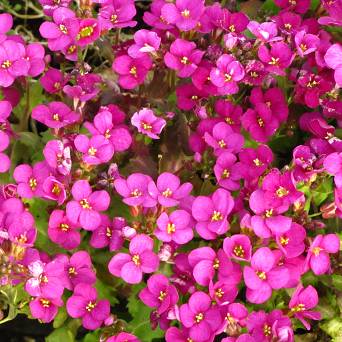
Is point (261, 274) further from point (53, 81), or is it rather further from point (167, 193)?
point (53, 81)

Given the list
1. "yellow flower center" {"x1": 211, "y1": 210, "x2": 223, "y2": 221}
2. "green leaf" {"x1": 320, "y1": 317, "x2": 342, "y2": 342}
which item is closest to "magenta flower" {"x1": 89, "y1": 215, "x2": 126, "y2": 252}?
"yellow flower center" {"x1": 211, "y1": 210, "x2": 223, "y2": 221}

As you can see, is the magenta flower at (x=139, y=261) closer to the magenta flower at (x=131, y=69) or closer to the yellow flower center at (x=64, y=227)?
the yellow flower center at (x=64, y=227)

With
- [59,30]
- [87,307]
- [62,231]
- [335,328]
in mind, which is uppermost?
[59,30]

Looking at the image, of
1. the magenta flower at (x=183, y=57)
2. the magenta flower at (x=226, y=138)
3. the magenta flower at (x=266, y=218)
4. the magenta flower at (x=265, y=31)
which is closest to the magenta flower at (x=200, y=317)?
the magenta flower at (x=266, y=218)

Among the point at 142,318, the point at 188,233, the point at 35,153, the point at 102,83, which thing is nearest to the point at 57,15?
the point at 102,83

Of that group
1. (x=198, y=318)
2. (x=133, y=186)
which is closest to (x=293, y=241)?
(x=198, y=318)

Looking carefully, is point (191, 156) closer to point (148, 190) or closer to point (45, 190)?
point (148, 190)
